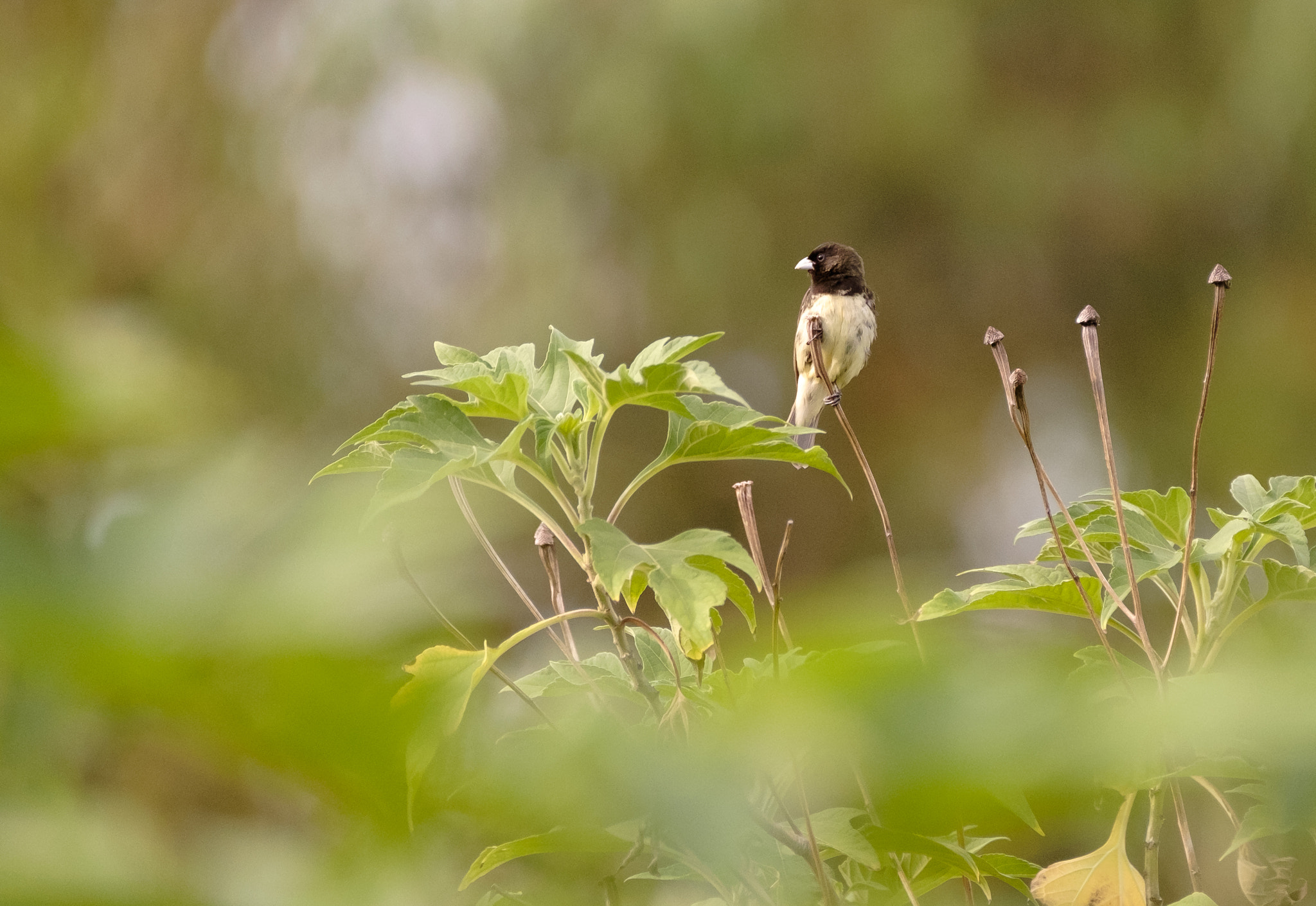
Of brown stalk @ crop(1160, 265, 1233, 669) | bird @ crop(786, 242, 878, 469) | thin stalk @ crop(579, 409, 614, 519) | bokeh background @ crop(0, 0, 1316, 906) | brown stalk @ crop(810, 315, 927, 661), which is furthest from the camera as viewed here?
bokeh background @ crop(0, 0, 1316, 906)

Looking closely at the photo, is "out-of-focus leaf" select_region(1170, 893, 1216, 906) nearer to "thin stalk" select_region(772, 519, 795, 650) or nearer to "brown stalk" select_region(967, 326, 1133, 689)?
"brown stalk" select_region(967, 326, 1133, 689)

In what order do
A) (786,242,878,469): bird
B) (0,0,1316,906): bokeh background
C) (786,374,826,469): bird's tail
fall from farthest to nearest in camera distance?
1. (0,0,1316,906): bokeh background
2. (786,374,826,469): bird's tail
3. (786,242,878,469): bird

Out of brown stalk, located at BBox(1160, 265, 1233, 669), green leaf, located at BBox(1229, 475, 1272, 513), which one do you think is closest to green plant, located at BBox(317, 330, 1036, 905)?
brown stalk, located at BBox(1160, 265, 1233, 669)

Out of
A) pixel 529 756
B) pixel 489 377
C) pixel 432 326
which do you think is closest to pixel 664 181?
pixel 432 326

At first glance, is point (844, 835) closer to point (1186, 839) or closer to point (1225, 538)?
point (1186, 839)

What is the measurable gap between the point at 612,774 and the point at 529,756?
0.12ft

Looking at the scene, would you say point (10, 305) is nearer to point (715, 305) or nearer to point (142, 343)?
point (142, 343)

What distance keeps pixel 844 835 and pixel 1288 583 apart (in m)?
0.40

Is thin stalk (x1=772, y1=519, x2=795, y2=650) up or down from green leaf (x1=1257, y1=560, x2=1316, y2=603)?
up

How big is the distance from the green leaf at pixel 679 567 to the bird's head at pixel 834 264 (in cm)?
224

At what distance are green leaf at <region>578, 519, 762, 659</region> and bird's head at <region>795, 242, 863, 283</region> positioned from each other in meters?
2.24

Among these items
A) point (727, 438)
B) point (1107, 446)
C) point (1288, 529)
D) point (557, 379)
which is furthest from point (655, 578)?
point (1288, 529)

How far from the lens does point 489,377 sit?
2.62 ft

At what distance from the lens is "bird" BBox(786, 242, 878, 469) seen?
9.31 feet
